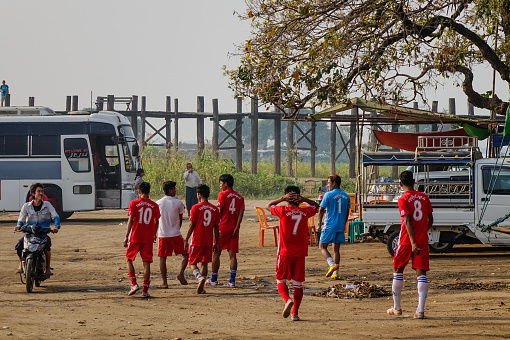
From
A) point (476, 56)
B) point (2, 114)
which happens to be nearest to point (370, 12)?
point (476, 56)

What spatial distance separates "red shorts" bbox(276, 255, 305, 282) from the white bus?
1506cm

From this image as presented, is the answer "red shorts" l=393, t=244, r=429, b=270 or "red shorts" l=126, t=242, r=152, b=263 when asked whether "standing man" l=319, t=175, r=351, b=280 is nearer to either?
"red shorts" l=126, t=242, r=152, b=263

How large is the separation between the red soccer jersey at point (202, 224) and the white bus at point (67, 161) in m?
12.9

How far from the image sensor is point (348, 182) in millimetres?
33312

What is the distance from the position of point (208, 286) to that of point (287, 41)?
5907mm

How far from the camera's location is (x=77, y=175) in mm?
22938

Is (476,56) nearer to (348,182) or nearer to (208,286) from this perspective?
(208,286)

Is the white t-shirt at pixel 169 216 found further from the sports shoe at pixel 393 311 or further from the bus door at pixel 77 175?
the bus door at pixel 77 175

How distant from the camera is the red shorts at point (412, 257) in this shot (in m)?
8.48

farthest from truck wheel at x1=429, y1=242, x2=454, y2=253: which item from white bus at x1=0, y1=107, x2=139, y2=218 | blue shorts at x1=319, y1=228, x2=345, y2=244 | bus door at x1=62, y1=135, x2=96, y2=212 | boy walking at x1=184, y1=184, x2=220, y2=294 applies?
bus door at x1=62, y1=135, x2=96, y2=212

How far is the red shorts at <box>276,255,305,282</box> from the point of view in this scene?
844 centimetres

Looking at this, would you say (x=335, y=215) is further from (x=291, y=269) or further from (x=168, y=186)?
(x=291, y=269)

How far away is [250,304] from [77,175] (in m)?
14.4

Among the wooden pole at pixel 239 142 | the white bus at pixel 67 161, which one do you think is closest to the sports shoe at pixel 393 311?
the white bus at pixel 67 161
